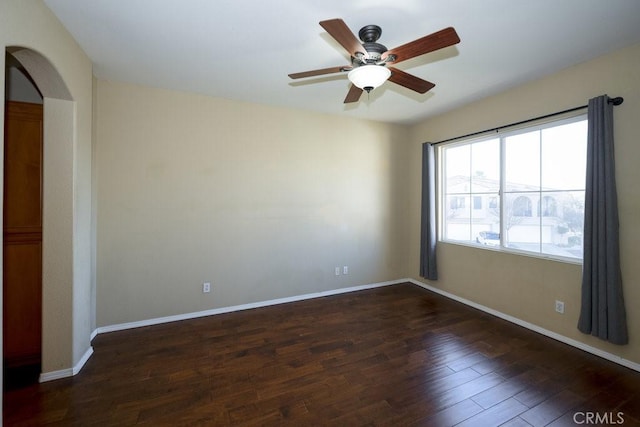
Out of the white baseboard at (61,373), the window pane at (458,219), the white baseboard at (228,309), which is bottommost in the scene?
the white baseboard at (61,373)

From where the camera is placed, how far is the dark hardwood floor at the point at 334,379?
1734mm

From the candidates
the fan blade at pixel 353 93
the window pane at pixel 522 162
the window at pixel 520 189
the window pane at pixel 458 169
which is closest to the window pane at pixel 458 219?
the window at pixel 520 189

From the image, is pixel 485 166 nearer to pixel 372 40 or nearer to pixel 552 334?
pixel 552 334

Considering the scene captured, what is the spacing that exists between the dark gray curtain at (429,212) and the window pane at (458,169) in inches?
8.1

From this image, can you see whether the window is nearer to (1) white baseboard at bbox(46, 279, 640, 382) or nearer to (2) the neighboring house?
(2) the neighboring house

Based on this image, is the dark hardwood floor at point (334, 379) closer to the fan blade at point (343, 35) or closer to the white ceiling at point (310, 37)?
the fan blade at point (343, 35)

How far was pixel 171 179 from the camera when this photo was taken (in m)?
3.06

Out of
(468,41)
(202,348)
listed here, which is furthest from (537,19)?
(202,348)

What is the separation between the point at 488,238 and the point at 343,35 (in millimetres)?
3123

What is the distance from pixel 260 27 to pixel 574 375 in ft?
12.0

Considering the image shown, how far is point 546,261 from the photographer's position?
9.16ft

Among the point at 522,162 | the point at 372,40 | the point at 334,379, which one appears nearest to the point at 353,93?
the point at 372,40

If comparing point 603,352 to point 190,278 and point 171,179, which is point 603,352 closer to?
point 190,278

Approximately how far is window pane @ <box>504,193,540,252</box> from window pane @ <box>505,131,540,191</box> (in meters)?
0.12
